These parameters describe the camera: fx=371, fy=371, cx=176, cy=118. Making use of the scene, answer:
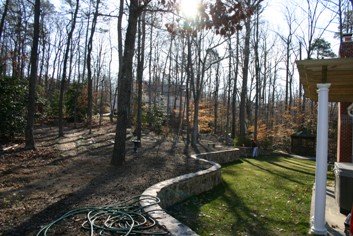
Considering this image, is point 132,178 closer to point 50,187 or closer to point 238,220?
point 50,187

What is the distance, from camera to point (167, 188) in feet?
27.7

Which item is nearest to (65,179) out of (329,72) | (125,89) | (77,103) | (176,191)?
(176,191)

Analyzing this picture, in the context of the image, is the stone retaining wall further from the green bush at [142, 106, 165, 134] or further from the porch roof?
the green bush at [142, 106, 165, 134]

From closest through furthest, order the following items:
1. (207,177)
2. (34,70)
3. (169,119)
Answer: (207,177), (34,70), (169,119)

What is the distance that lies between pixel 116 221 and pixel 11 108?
13517 mm

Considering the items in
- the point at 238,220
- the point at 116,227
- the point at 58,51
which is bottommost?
the point at 238,220

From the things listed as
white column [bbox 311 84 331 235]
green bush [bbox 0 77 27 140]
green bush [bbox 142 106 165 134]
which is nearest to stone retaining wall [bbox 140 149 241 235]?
white column [bbox 311 84 331 235]

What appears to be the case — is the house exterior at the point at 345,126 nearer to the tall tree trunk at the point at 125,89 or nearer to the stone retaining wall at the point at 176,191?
the stone retaining wall at the point at 176,191

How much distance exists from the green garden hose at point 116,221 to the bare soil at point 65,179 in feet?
0.65

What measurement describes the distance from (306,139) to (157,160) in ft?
58.1

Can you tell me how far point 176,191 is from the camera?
29.5ft

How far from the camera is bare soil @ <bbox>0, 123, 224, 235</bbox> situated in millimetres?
6012

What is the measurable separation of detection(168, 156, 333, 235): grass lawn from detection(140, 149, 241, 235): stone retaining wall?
214mm

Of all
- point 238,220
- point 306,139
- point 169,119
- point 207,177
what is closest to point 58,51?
point 169,119
